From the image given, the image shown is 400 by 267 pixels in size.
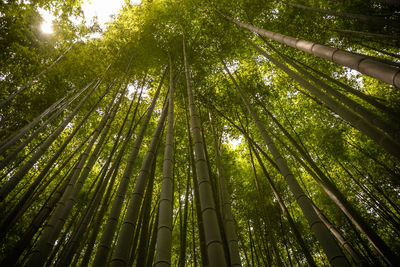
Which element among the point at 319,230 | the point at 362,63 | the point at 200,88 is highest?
the point at 200,88

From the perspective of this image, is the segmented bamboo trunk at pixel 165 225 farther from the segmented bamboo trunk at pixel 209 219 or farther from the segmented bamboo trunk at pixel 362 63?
the segmented bamboo trunk at pixel 362 63

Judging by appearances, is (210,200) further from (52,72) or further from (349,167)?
(349,167)

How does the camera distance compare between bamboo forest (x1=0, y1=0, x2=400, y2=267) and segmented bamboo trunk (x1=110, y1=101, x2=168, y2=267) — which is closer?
segmented bamboo trunk (x1=110, y1=101, x2=168, y2=267)

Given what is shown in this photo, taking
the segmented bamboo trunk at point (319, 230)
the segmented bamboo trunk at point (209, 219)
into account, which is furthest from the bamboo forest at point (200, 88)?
the segmented bamboo trunk at point (209, 219)

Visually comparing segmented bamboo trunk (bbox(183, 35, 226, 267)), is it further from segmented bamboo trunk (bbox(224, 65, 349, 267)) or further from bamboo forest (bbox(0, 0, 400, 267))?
bamboo forest (bbox(0, 0, 400, 267))

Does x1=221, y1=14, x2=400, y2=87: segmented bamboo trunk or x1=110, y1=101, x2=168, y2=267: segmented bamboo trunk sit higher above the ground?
x1=221, y1=14, x2=400, y2=87: segmented bamboo trunk

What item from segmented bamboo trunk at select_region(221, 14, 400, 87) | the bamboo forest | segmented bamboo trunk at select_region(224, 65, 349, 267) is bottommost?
segmented bamboo trunk at select_region(224, 65, 349, 267)

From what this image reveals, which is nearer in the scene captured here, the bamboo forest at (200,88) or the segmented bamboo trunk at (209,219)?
the segmented bamboo trunk at (209,219)

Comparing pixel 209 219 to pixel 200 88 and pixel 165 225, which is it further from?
pixel 200 88

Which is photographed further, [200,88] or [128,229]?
[200,88]

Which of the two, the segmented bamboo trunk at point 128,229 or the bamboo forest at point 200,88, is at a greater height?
the bamboo forest at point 200,88

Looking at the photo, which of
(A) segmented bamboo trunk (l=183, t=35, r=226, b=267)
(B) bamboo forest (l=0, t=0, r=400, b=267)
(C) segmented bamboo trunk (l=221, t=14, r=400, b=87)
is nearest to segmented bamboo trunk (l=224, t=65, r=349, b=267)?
(A) segmented bamboo trunk (l=183, t=35, r=226, b=267)

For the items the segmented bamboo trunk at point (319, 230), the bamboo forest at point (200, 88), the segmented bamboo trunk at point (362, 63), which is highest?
the bamboo forest at point (200, 88)

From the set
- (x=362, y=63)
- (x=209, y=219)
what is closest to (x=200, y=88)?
(x=362, y=63)
